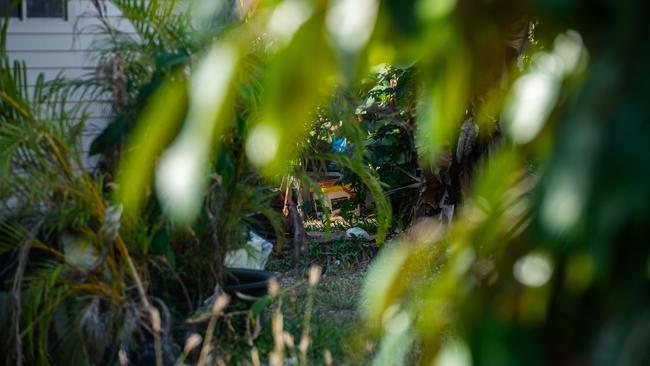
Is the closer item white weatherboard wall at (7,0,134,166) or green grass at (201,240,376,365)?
green grass at (201,240,376,365)

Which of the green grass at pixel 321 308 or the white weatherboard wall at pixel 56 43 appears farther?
the white weatherboard wall at pixel 56 43

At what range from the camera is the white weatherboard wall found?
7.24m

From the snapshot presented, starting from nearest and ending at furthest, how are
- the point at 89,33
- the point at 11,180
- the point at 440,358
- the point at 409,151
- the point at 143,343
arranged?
the point at 440,358 → the point at 11,180 → the point at 143,343 → the point at 89,33 → the point at 409,151

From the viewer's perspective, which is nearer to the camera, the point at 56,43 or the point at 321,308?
the point at 56,43

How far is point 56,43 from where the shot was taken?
24.3ft

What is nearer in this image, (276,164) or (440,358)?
(276,164)

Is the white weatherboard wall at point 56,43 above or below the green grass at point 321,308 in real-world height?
above

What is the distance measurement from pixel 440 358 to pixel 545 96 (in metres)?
0.41

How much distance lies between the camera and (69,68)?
24.3 feet

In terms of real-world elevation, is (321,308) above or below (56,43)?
below

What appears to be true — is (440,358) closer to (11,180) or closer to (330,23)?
(330,23)

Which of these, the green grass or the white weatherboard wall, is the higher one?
the white weatherboard wall

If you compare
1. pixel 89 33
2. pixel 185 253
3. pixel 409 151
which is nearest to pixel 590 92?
pixel 185 253

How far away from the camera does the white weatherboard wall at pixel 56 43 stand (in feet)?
23.7
